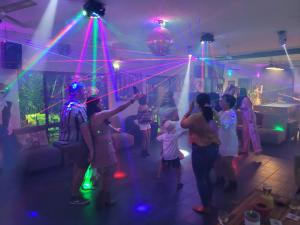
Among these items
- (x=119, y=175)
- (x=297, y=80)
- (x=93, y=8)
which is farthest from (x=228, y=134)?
(x=297, y=80)

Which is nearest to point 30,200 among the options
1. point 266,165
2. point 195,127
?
point 195,127

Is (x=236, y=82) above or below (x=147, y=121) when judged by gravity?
above

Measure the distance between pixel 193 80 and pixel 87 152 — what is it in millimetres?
7157

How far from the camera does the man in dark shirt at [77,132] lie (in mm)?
2979

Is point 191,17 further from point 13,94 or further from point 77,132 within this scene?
point 13,94

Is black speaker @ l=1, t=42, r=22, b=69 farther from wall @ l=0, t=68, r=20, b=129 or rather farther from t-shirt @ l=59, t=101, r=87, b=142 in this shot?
t-shirt @ l=59, t=101, r=87, b=142

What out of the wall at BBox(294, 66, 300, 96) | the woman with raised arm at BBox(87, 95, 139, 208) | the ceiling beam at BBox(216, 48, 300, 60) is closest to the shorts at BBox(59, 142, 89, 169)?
the woman with raised arm at BBox(87, 95, 139, 208)

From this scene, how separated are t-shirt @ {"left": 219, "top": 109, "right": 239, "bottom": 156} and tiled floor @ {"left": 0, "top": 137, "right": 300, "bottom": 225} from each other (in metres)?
0.65

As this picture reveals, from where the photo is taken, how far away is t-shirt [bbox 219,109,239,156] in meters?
3.46

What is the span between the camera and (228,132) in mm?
3508

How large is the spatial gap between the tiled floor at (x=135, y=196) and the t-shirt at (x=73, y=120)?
96 centimetres

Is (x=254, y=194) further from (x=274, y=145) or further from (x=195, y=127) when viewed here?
(x=274, y=145)

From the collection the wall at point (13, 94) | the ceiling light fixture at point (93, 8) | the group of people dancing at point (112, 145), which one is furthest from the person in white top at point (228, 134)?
the wall at point (13, 94)

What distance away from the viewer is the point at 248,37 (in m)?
5.73
